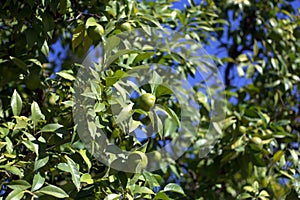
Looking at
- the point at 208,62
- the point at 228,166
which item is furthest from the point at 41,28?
the point at 228,166

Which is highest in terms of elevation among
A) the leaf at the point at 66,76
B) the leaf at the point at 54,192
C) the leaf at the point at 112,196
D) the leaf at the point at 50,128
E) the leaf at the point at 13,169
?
the leaf at the point at 66,76

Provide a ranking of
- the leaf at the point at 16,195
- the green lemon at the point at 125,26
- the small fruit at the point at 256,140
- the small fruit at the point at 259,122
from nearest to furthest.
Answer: the leaf at the point at 16,195 → the green lemon at the point at 125,26 → the small fruit at the point at 256,140 → the small fruit at the point at 259,122

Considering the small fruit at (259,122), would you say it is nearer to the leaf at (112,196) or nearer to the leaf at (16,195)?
the leaf at (112,196)

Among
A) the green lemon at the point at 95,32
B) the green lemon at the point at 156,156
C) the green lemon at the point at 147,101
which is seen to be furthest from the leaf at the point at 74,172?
the green lemon at the point at 156,156

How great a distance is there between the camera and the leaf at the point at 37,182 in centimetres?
118

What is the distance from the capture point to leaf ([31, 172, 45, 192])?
118 cm

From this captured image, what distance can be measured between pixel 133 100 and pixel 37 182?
0.48 metres

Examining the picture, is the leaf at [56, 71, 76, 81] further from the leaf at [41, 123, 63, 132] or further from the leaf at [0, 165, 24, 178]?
the leaf at [0, 165, 24, 178]

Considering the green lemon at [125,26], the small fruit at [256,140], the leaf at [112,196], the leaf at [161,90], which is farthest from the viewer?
the small fruit at [256,140]

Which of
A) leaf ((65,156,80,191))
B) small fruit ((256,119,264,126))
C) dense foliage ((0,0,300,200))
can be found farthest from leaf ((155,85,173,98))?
small fruit ((256,119,264,126))

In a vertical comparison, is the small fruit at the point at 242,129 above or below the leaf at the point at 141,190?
below

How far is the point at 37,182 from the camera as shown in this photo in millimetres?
1191

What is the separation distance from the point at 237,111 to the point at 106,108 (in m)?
0.93

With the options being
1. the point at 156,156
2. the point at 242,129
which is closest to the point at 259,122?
the point at 242,129
